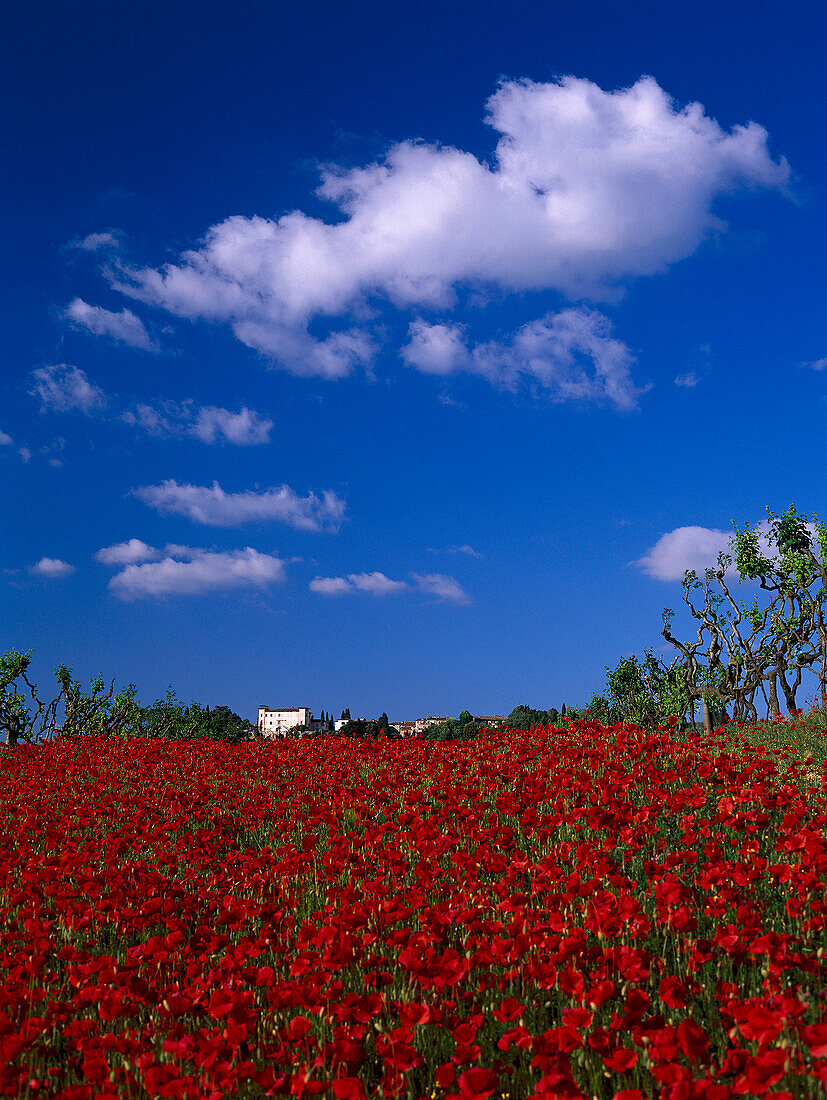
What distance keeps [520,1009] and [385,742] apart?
16.2 meters

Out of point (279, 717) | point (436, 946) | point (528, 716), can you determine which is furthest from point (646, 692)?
point (279, 717)

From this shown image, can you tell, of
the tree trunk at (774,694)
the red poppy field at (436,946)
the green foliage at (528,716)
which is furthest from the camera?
the green foliage at (528,716)

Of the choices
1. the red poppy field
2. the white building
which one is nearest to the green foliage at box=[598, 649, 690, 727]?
the red poppy field

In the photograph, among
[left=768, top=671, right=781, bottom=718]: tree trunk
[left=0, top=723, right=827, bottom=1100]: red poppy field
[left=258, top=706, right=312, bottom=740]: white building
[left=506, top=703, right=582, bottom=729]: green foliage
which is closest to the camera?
[left=0, top=723, right=827, bottom=1100]: red poppy field

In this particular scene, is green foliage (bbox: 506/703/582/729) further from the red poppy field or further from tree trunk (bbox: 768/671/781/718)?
the red poppy field

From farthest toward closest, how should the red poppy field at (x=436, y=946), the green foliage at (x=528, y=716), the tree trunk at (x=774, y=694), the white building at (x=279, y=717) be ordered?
the white building at (x=279, y=717) < the green foliage at (x=528, y=716) < the tree trunk at (x=774, y=694) < the red poppy field at (x=436, y=946)

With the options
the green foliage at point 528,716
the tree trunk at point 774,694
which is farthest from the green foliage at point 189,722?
the tree trunk at point 774,694

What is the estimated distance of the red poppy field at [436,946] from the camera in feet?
13.7

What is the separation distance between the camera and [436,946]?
6.52m

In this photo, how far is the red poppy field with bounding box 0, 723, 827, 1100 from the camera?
4.17 meters

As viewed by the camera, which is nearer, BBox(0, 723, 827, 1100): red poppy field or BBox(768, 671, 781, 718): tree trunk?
BBox(0, 723, 827, 1100): red poppy field

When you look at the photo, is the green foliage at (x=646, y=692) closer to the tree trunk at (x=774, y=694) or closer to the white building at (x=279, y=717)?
the tree trunk at (x=774, y=694)

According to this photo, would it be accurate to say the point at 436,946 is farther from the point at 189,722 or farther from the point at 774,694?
the point at 189,722

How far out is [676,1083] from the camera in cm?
348
